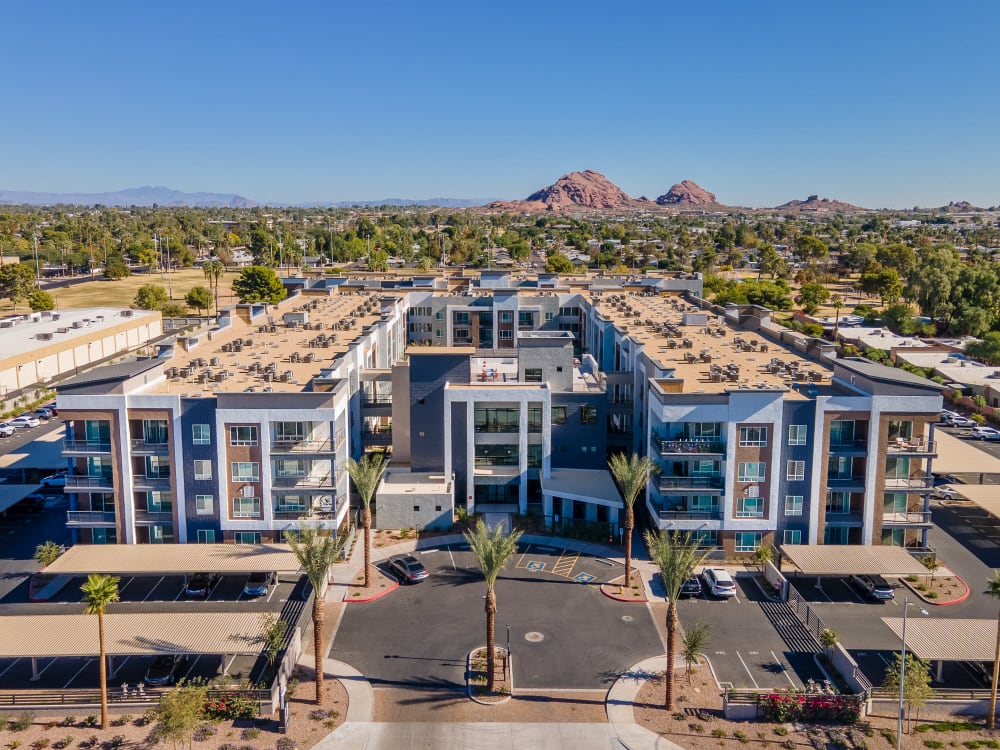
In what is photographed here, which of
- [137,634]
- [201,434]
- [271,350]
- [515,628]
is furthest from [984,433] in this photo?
[137,634]

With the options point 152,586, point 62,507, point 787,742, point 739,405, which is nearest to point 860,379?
point 739,405

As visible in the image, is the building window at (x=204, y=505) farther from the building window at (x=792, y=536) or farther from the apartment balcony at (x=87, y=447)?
the building window at (x=792, y=536)

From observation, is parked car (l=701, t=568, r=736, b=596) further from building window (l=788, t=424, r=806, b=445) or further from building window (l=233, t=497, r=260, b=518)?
building window (l=233, t=497, r=260, b=518)

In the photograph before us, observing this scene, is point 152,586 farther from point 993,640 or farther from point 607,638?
point 993,640

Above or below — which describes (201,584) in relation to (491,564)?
below

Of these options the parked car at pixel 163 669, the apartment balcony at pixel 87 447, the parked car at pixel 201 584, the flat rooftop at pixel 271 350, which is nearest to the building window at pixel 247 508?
the parked car at pixel 201 584

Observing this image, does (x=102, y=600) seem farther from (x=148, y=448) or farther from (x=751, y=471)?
(x=751, y=471)
